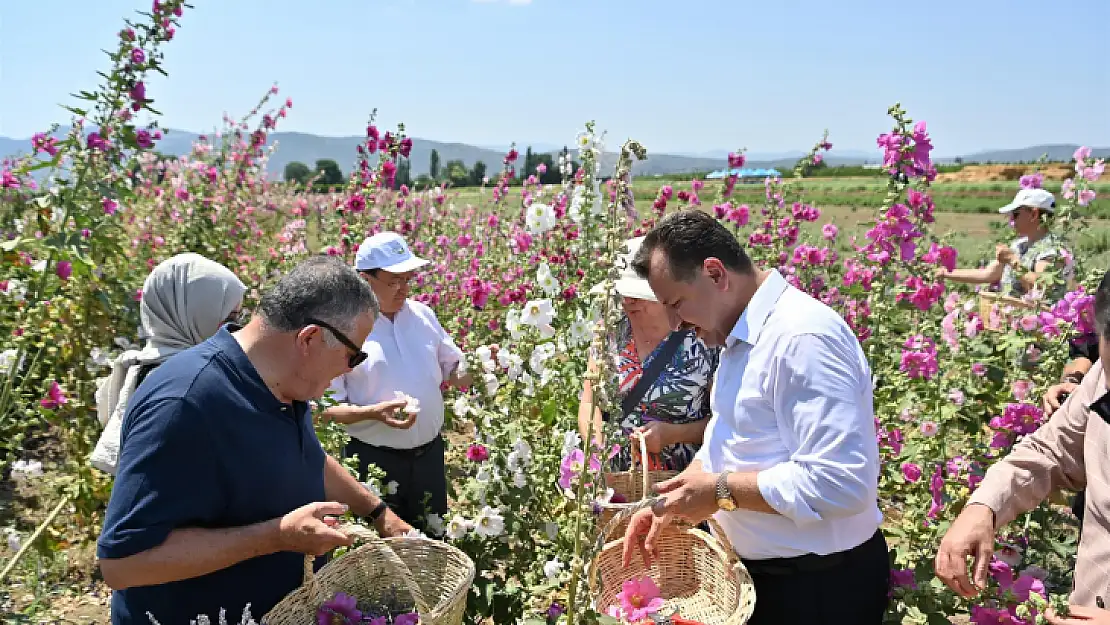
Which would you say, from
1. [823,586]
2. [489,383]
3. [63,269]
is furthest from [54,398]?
[823,586]

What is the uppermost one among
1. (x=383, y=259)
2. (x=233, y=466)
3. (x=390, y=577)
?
(x=383, y=259)

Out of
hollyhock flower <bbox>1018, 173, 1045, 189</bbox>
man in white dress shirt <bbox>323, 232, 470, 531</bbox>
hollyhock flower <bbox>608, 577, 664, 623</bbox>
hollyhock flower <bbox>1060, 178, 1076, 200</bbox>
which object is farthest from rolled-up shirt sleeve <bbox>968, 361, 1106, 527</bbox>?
hollyhock flower <bbox>1018, 173, 1045, 189</bbox>

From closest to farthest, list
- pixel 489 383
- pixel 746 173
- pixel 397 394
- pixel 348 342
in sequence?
pixel 348 342, pixel 489 383, pixel 397 394, pixel 746 173

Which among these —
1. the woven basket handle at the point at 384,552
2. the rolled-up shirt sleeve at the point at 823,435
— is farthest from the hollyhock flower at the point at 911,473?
the woven basket handle at the point at 384,552

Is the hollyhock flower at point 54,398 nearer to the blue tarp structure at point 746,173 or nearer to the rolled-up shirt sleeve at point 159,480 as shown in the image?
the rolled-up shirt sleeve at point 159,480

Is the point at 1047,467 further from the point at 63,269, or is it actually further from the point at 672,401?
the point at 63,269

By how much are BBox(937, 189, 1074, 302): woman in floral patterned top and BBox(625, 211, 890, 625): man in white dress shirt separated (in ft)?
8.03

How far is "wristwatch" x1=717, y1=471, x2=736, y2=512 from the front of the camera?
184cm

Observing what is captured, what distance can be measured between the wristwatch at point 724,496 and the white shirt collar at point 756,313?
37 cm

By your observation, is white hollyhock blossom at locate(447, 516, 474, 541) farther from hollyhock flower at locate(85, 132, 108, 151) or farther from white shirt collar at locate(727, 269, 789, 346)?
hollyhock flower at locate(85, 132, 108, 151)

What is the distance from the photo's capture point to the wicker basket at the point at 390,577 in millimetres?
1662

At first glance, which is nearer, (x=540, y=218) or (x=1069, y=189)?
(x=540, y=218)

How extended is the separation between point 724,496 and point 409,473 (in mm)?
1768

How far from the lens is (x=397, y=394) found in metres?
3.07
